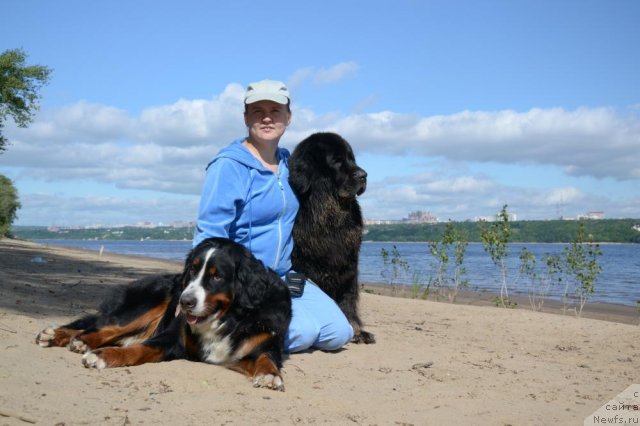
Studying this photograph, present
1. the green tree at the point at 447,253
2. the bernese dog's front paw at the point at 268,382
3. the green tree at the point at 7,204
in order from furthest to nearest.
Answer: the green tree at the point at 7,204
the green tree at the point at 447,253
the bernese dog's front paw at the point at 268,382

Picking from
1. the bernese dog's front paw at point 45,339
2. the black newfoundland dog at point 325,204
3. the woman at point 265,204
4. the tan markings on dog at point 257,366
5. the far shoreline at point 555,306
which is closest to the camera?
the tan markings on dog at point 257,366

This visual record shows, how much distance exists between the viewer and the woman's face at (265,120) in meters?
5.43

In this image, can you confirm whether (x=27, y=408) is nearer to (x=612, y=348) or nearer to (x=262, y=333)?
(x=262, y=333)

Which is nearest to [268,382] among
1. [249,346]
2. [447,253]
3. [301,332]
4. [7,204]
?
[249,346]

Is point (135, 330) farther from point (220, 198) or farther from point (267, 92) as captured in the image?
point (267, 92)

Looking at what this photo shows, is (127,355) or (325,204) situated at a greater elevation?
(325,204)

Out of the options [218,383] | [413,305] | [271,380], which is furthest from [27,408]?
[413,305]

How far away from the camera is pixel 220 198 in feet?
16.5

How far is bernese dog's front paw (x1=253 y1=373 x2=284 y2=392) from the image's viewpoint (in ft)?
13.4

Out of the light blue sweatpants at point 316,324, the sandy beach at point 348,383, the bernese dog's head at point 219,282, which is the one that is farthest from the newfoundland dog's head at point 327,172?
the sandy beach at point 348,383

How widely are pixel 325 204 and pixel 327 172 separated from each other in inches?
12.1

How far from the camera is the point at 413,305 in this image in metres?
10.9

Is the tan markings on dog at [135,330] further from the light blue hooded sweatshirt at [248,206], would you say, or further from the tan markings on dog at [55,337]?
the light blue hooded sweatshirt at [248,206]

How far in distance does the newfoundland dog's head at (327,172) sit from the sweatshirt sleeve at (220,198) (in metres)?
0.69
